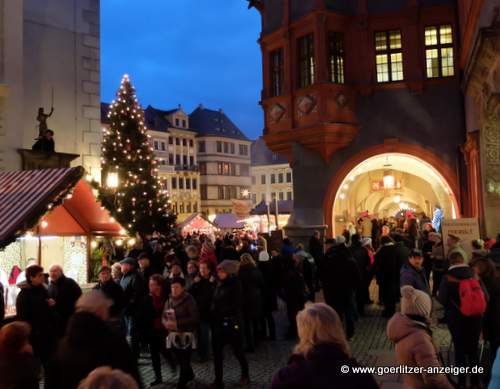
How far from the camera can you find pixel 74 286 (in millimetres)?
8648

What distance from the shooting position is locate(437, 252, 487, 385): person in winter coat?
7016 mm

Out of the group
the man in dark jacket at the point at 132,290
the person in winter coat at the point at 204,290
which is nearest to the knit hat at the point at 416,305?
the person in winter coat at the point at 204,290

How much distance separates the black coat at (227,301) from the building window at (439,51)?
51.9ft

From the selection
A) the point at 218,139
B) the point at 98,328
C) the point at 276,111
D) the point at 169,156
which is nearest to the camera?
the point at 98,328

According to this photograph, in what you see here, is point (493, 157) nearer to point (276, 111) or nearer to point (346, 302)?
point (346, 302)

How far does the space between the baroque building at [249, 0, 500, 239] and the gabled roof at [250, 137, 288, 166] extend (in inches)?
2327

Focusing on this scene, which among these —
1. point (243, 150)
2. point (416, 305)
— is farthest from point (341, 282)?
point (243, 150)

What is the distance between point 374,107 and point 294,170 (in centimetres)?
380

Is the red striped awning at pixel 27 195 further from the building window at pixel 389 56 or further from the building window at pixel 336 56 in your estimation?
the building window at pixel 389 56

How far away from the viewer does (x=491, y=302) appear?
290 inches

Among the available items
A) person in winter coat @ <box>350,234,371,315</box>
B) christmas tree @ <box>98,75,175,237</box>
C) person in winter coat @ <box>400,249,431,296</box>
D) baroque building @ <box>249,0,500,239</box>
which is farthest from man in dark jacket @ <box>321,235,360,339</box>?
christmas tree @ <box>98,75,175,237</box>

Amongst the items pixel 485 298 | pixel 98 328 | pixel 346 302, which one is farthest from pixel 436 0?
pixel 98 328

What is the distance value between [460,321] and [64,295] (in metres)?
5.47

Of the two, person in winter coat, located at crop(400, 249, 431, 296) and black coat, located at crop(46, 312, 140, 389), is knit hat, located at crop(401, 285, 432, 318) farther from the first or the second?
person in winter coat, located at crop(400, 249, 431, 296)
